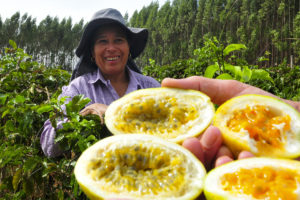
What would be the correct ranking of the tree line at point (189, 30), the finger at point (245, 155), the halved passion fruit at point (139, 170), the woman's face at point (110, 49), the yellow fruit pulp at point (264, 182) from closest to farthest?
the yellow fruit pulp at point (264, 182) < the halved passion fruit at point (139, 170) < the finger at point (245, 155) < the woman's face at point (110, 49) < the tree line at point (189, 30)

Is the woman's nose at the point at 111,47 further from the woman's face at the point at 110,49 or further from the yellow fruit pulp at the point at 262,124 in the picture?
the yellow fruit pulp at the point at 262,124

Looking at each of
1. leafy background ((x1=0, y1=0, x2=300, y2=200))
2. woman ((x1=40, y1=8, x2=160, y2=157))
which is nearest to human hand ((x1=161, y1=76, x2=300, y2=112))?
leafy background ((x1=0, y1=0, x2=300, y2=200))

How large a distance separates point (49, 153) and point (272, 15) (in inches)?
823

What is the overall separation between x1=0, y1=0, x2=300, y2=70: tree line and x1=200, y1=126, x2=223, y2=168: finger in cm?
433

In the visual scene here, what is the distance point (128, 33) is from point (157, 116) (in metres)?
2.36

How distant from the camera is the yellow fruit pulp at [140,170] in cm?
106

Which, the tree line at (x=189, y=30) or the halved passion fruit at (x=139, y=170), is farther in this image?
the tree line at (x=189, y=30)

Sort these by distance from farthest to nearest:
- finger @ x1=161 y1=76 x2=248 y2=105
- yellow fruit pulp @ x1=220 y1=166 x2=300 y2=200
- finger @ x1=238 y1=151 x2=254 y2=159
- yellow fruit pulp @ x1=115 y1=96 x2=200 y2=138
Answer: finger @ x1=161 y1=76 x2=248 y2=105
yellow fruit pulp @ x1=115 y1=96 x2=200 y2=138
finger @ x1=238 y1=151 x2=254 y2=159
yellow fruit pulp @ x1=220 y1=166 x2=300 y2=200

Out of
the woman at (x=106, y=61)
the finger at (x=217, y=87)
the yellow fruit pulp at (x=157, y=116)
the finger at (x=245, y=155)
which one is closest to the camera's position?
the finger at (x=245, y=155)

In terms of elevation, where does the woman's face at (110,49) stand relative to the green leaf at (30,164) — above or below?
above

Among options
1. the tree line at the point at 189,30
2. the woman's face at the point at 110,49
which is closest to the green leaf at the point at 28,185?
the woman's face at the point at 110,49

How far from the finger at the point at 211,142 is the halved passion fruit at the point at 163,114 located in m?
0.10

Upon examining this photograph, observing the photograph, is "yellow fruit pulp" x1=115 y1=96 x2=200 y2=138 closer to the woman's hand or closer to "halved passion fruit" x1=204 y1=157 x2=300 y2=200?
the woman's hand

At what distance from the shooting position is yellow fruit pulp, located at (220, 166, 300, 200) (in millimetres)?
920
